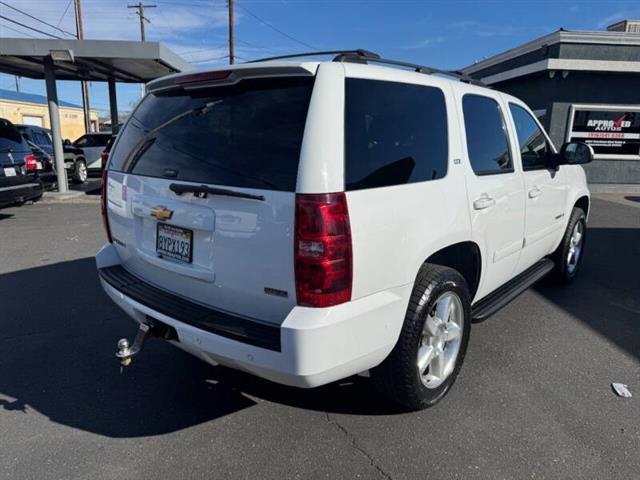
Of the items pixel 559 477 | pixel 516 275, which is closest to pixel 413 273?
pixel 559 477

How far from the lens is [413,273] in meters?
2.49

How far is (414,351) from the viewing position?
8.55ft

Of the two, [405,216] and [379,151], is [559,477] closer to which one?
[405,216]

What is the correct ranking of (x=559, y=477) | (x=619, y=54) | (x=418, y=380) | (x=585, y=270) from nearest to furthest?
(x=559, y=477) < (x=418, y=380) < (x=585, y=270) < (x=619, y=54)

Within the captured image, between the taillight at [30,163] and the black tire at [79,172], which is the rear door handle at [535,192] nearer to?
the taillight at [30,163]

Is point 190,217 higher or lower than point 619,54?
lower

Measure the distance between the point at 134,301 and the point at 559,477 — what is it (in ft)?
8.24

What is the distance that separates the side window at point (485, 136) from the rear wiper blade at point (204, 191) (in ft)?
5.34

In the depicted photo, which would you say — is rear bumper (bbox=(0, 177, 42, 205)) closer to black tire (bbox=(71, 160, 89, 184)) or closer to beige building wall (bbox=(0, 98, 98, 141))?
black tire (bbox=(71, 160, 89, 184))

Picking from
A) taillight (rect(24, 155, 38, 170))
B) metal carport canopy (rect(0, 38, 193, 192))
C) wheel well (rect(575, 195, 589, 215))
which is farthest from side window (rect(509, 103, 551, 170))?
metal carport canopy (rect(0, 38, 193, 192))

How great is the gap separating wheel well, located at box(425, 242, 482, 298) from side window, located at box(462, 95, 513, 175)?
1.71ft

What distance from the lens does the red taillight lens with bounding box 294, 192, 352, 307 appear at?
2.07 metres

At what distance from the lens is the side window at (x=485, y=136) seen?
3.16m

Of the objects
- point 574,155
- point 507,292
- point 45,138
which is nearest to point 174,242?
point 507,292
